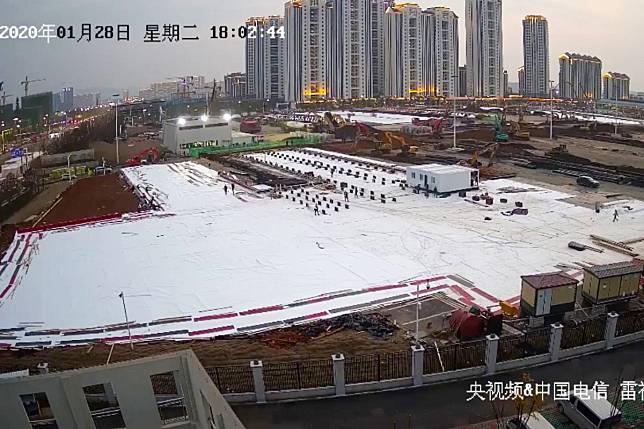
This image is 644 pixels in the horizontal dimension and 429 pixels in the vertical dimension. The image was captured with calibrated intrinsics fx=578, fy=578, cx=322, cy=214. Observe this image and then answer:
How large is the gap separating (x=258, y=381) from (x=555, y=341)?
2950mm

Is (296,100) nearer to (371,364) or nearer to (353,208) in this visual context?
(353,208)

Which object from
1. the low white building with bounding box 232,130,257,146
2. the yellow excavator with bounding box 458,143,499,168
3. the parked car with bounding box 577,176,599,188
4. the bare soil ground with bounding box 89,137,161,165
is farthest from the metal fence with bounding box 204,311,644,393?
the low white building with bounding box 232,130,257,146

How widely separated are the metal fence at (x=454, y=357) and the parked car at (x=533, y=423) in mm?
1169

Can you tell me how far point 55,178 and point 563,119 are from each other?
1107 inches

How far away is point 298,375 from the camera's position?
5.43 metres

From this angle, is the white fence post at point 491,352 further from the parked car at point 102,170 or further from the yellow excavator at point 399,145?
the parked car at point 102,170

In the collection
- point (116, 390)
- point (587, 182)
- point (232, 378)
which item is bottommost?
point (232, 378)

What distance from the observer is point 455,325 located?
6.55 m

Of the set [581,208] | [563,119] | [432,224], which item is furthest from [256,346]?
[563,119]

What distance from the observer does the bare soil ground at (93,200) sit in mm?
13867

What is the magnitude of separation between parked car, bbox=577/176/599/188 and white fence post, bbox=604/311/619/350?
31.3 ft

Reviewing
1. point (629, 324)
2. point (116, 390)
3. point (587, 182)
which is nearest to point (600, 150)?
point (587, 182)

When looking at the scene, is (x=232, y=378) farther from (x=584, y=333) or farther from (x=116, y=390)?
(x=584, y=333)

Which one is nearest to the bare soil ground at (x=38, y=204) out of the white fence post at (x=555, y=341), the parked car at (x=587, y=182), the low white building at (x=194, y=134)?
the low white building at (x=194, y=134)
